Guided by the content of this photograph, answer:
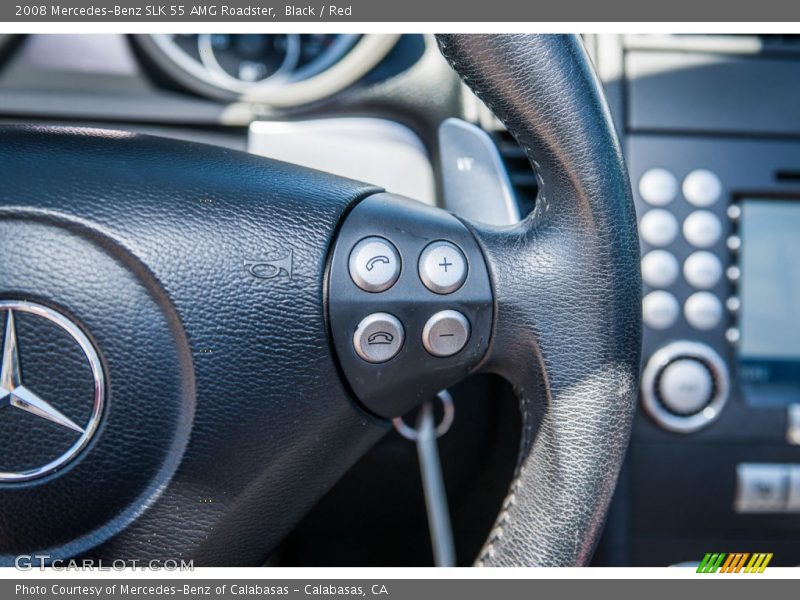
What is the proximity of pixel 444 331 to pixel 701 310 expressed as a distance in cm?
50

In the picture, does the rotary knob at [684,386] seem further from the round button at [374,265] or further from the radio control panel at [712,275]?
the round button at [374,265]

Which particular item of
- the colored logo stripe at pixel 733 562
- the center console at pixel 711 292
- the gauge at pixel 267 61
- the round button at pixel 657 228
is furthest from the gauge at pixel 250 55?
the colored logo stripe at pixel 733 562

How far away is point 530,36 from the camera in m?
0.58

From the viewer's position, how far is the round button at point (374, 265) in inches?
21.8

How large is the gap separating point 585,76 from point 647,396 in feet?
1.58

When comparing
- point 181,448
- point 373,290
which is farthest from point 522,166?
point 181,448

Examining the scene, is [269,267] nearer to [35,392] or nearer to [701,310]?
[35,392]

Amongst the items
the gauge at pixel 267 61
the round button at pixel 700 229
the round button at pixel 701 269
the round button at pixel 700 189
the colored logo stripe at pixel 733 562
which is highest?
the gauge at pixel 267 61

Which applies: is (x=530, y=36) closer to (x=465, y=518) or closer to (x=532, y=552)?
(x=532, y=552)

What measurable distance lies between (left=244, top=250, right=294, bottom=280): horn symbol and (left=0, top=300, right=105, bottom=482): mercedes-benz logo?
139 millimetres

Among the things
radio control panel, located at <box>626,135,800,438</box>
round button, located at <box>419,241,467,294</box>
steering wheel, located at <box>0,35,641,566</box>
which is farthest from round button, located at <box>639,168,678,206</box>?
round button, located at <box>419,241,467,294</box>

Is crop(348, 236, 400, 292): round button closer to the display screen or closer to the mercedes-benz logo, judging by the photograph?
the mercedes-benz logo

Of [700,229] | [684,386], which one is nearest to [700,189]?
[700,229]

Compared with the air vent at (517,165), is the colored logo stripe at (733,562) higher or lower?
lower
